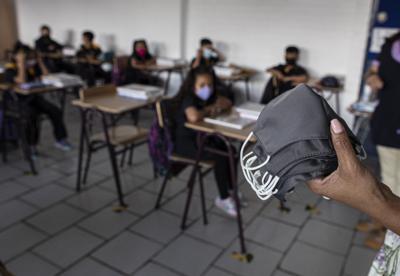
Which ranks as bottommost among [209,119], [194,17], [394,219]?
[209,119]

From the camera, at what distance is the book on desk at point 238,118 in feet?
7.18

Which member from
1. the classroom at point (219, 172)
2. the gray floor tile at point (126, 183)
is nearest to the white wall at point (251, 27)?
the classroom at point (219, 172)

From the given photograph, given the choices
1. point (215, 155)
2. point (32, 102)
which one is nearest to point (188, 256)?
point (215, 155)

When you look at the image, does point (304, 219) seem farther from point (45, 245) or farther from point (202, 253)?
point (45, 245)

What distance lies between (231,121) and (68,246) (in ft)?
3.95

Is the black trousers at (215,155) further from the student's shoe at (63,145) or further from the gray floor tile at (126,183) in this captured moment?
the student's shoe at (63,145)

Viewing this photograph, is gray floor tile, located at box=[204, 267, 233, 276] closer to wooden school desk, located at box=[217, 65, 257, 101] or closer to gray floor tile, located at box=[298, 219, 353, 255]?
gray floor tile, located at box=[298, 219, 353, 255]

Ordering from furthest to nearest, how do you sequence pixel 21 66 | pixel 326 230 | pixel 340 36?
pixel 340 36 → pixel 21 66 → pixel 326 230

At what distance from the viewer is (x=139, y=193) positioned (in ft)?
9.60

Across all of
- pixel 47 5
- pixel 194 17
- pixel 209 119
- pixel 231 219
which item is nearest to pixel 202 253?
pixel 231 219

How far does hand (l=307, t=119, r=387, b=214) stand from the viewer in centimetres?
65

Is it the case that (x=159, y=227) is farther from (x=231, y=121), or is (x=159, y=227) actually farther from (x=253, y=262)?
(x=231, y=121)

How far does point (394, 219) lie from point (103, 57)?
5841 millimetres

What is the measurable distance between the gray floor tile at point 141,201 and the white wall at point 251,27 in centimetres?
244
